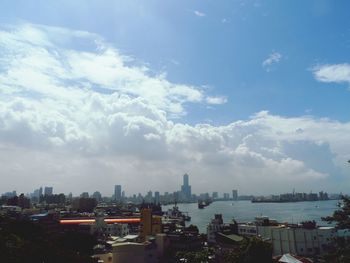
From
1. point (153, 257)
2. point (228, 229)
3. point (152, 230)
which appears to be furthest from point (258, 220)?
point (153, 257)

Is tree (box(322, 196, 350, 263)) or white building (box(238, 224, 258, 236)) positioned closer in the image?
tree (box(322, 196, 350, 263))

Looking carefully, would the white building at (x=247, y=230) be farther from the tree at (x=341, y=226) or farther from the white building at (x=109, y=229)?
the tree at (x=341, y=226)

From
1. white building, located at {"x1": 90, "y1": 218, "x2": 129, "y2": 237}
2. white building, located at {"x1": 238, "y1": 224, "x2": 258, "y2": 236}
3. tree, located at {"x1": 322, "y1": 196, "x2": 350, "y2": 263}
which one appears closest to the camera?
tree, located at {"x1": 322, "y1": 196, "x2": 350, "y2": 263}

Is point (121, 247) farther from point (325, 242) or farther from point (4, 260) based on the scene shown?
point (325, 242)

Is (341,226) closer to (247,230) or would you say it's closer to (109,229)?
(247,230)

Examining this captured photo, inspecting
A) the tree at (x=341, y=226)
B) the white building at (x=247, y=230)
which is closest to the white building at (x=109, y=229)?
the white building at (x=247, y=230)

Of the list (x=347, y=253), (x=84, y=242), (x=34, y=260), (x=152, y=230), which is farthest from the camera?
(x=152, y=230)

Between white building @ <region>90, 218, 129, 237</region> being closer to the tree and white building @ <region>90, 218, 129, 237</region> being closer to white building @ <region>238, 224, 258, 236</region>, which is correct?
white building @ <region>238, 224, 258, 236</region>

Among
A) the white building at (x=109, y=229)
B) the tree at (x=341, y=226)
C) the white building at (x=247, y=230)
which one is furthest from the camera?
the white building at (x=109, y=229)

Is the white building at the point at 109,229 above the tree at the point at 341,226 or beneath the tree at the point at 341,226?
beneath

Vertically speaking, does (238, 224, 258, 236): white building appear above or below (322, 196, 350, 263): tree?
below

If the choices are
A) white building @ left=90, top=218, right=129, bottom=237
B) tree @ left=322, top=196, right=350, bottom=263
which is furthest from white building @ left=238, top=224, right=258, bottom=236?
tree @ left=322, top=196, right=350, bottom=263
